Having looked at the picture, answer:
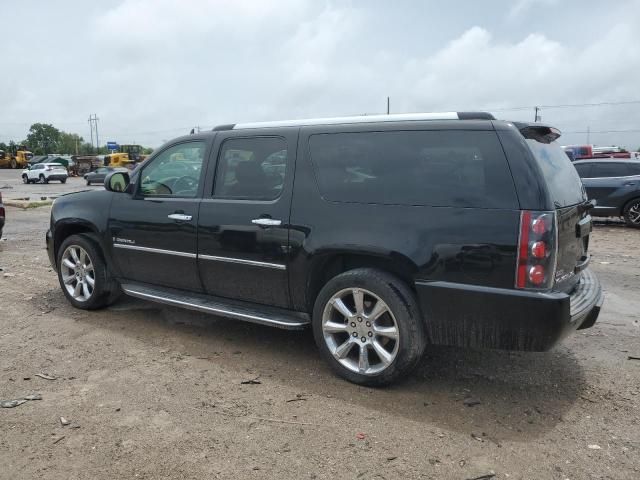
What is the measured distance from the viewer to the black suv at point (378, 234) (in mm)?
3322

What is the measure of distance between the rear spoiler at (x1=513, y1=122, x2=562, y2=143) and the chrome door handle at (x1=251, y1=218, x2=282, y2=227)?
179cm

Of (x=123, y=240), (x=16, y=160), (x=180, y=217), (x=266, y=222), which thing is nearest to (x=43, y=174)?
(x=16, y=160)

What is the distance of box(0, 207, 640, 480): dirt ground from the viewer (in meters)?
2.90

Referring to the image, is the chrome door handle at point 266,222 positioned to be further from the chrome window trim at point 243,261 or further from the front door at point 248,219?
the chrome window trim at point 243,261

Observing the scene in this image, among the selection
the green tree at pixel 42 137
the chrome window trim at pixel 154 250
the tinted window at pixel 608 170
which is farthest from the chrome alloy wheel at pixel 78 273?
the green tree at pixel 42 137

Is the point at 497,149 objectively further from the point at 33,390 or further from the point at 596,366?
the point at 33,390

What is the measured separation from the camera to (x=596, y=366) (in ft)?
13.8

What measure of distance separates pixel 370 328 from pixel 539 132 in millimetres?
1737

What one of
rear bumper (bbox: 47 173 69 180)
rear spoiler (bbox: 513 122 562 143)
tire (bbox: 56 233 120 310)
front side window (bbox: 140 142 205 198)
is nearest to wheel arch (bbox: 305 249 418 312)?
rear spoiler (bbox: 513 122 562 143)

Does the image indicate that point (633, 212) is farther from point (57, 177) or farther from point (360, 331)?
point (57, 177)

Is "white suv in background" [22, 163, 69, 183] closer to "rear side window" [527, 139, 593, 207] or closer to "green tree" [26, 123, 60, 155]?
"rear side window" [527, 139, 593, 207]

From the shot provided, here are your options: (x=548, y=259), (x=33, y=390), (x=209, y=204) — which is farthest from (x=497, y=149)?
(x=33, y=390)

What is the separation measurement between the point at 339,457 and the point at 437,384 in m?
1.19

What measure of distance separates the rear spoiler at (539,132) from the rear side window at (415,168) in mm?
243
